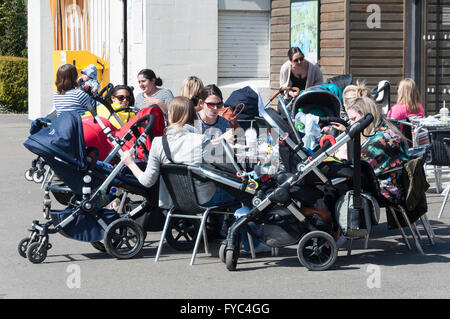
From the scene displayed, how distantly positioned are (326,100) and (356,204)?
6.49 feet

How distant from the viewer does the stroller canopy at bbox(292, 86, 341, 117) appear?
869 cm

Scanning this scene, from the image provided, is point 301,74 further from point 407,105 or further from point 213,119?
point 213,119

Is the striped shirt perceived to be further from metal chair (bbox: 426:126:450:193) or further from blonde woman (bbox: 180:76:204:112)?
metal chair (bbox: 426:126:450:193)

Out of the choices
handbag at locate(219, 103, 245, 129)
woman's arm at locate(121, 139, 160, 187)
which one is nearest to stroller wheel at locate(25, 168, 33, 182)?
handbag at locate(219, 103, 245, 129)

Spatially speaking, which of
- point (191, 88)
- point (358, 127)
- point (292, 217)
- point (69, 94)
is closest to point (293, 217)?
point (292, 217)

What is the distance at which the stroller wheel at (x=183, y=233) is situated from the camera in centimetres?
797

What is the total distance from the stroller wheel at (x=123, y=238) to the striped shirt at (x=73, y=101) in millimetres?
2651

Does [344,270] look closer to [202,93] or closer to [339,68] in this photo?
[202,93]

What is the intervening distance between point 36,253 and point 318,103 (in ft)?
10.6

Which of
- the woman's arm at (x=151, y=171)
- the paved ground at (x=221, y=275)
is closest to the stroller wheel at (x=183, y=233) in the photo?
the paved ground at (x=221, y=275)

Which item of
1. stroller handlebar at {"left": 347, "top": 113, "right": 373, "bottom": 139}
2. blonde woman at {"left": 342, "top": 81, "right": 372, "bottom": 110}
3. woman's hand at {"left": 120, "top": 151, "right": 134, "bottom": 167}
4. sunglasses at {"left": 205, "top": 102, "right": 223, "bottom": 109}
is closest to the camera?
stroller handlebar at {"left": 347, "top": 113, "right": 373, "bottom": 139}

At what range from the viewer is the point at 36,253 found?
24.2 ft

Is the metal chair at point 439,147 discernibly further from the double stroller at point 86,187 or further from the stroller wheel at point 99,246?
the stroller wheel at point 99,246
